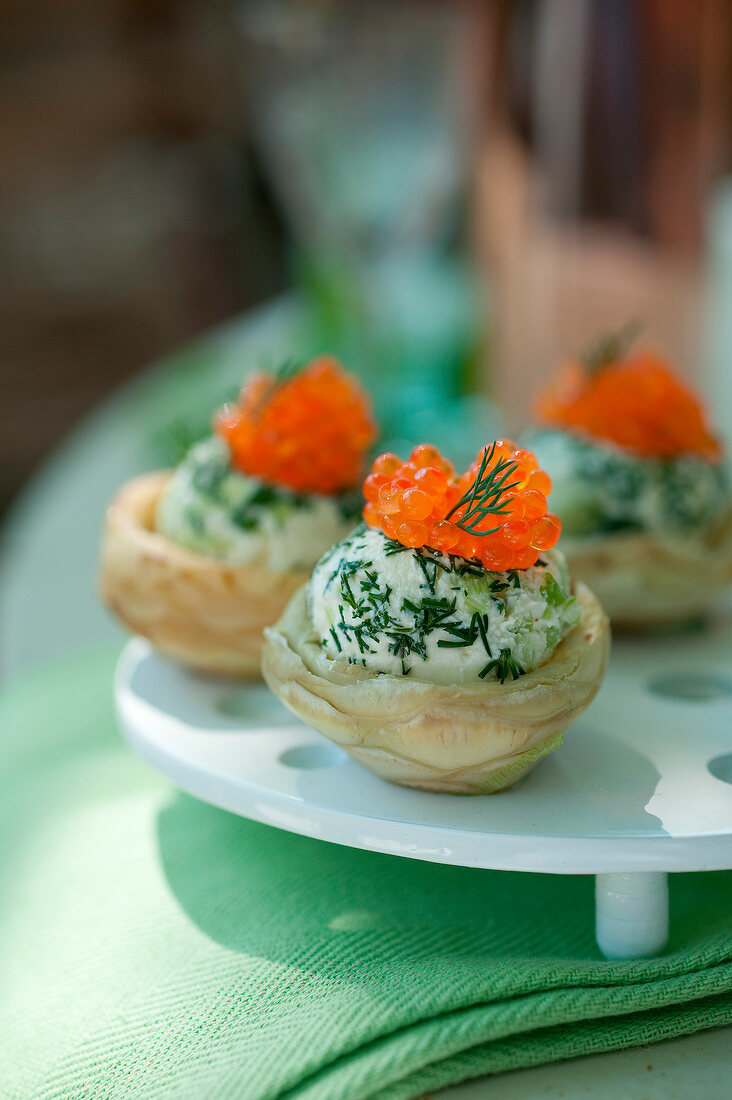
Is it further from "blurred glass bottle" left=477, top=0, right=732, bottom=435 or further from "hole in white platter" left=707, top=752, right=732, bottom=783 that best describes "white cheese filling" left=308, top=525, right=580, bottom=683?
"blurred glass bottle" left=477, top=0, right=732, bottom=435

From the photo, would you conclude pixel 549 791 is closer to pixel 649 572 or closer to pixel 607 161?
pixel 649 572

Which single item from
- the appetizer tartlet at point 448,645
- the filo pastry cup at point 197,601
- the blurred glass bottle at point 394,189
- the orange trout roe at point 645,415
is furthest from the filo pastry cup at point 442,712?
the blurred glass bottle at point 394,189

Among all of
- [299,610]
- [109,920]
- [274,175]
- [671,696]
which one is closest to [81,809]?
[109,920]

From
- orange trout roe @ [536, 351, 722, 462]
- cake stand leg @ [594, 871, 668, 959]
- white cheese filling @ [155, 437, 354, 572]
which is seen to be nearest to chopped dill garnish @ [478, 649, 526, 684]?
cake stand leg @ [594, 871, 668, 959]

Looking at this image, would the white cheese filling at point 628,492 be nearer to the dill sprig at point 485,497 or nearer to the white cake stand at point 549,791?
the white cake stand at point 549,791

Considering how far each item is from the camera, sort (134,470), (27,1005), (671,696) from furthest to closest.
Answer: (134,470) → (671,696) → (27,1005)

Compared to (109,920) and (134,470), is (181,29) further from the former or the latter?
(109,920)
